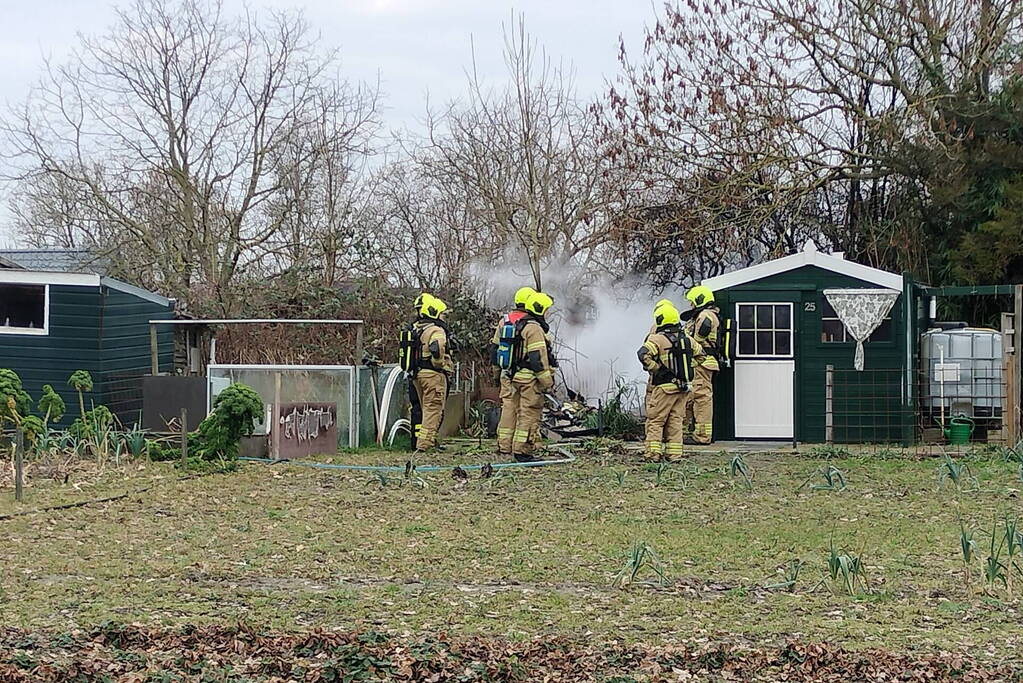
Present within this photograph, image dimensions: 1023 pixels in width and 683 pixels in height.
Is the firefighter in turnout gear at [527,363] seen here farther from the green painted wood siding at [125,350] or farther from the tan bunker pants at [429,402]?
the green painted wood siding at [125,350]

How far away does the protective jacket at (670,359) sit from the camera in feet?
49.3

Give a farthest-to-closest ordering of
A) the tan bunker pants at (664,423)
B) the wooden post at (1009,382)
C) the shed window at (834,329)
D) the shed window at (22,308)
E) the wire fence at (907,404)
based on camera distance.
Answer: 1. the shed window at (22,308)
2. the shed window at (834,329)
3. the wire fence at (907,404)
4. the wooden post at (1009,382)
5. the tan bunker pants at (664,423)

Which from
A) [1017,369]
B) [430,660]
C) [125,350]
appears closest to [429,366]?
[125,350]

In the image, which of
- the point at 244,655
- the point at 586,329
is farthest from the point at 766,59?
the point at 244,655

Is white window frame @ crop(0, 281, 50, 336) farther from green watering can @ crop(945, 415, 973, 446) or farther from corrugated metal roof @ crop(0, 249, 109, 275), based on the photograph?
green watering can @ crop(945, 415, 973, 446)

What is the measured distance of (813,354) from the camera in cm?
1700

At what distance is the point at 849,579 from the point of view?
A: 7.49 metres

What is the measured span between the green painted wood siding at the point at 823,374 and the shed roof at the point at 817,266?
9 cm

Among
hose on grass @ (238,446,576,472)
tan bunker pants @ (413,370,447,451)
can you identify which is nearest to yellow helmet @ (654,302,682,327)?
hose on grass @ (238,446,576,472)

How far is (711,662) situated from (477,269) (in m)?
15.8

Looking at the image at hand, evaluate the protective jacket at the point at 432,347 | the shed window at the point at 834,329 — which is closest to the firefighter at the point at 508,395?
the protective jacket at the point at 432,347

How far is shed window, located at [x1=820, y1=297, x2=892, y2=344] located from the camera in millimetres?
16844

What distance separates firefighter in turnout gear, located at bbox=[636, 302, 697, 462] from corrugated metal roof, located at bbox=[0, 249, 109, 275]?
1168 cm

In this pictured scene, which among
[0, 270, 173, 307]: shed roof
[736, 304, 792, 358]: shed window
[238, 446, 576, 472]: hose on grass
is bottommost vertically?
[238, 446, 576, 472]: hose on grass
